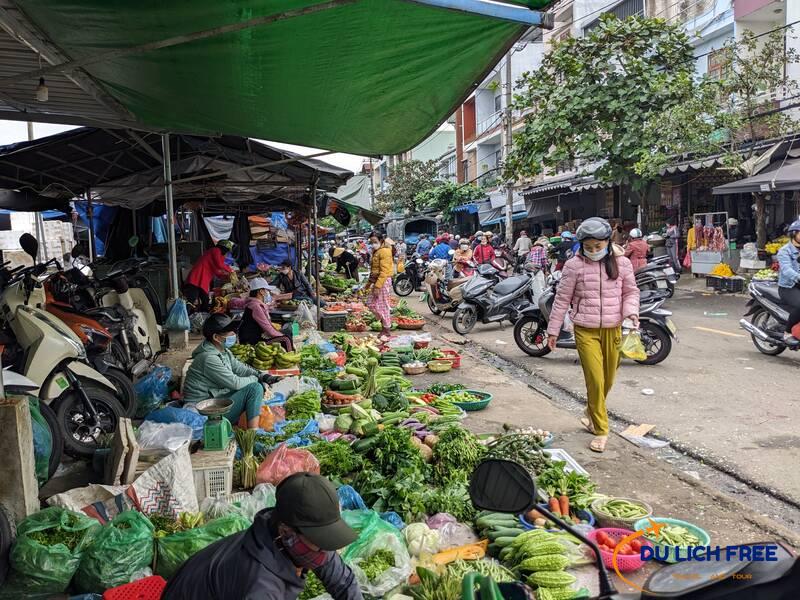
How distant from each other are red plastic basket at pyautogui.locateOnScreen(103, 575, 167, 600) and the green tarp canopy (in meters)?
2.61

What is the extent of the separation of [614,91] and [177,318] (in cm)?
1155

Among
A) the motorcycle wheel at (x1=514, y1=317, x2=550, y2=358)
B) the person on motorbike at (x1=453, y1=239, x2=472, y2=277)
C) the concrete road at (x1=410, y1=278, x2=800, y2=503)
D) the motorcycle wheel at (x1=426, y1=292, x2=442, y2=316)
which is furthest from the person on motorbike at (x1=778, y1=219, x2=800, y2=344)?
the motorcycle wheel at (x1=426, y1=292, x2=442, y2=316)

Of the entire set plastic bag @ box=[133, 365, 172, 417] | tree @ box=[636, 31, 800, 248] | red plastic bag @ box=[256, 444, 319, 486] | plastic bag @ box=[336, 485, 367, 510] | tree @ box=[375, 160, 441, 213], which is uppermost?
tree @ box=[375, 160, 441, 213]

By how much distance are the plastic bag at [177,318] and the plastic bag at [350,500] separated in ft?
16.2

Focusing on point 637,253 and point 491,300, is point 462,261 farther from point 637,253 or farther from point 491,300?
point 637,253

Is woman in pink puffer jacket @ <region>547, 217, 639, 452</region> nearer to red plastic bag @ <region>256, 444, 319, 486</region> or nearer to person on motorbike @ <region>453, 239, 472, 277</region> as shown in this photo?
red plastic bag @ <region>256, 444, 319, 486</region>

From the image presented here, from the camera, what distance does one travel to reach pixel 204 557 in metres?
2.12

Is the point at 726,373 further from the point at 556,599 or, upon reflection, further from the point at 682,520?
the point at 556,599

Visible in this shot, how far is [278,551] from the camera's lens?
6.50ft

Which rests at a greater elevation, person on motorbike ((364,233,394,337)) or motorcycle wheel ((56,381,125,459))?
person on motorbike ((364,233,394,337))

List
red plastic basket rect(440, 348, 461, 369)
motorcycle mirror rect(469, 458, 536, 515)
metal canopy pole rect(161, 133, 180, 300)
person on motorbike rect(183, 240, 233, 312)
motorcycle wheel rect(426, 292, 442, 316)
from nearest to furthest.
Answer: motorcycle mirror rect(469, 458, 536, 515) < metal canopy pole rect(161, 133, 180, 300) < red plastic basket rect(440, 348, 461, 369) < person on motorbike rect(183, 240, 233, 312) < motorcycle wheel rect(426, 292, 442, 316)

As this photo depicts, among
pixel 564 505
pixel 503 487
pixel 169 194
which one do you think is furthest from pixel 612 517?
pixel 169 194

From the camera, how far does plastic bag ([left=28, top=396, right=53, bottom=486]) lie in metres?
4.13

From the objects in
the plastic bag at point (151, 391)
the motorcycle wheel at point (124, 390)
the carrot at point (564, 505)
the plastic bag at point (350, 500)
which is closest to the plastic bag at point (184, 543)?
the plastic bag at point (350, 500)
